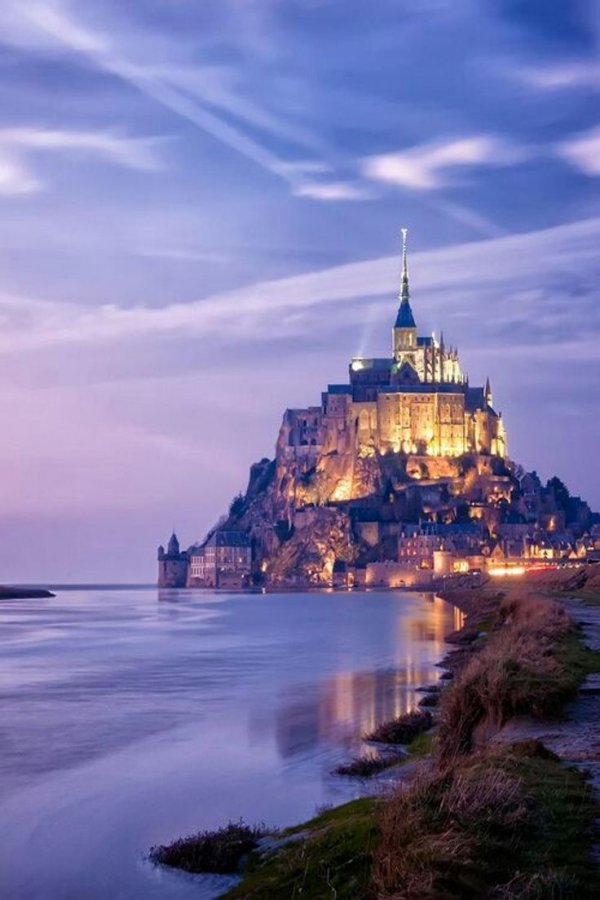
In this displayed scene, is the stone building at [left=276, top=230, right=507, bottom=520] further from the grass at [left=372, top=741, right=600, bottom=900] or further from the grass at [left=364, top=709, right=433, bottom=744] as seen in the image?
the grass at [left=372, top=741, right=600, bottom=900]

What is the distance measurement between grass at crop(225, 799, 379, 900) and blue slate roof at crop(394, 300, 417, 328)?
592ft

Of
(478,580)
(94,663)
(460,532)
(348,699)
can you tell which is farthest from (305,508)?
(348,699)

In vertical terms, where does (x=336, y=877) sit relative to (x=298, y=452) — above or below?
below

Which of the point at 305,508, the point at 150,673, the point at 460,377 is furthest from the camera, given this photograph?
the point at 460,377

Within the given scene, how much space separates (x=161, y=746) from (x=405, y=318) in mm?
172671

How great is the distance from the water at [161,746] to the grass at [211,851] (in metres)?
0.24

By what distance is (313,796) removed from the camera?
1454cm

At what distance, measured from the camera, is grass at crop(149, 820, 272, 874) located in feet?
36.7

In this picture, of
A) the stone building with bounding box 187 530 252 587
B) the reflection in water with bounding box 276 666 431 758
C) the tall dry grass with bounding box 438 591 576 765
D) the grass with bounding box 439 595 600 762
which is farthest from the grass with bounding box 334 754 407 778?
the stone building with bounding box 187 530 252 587

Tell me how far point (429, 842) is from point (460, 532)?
155m

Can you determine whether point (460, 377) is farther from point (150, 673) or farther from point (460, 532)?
point (150, 673)

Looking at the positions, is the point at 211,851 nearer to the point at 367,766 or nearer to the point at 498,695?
the point at 498,695

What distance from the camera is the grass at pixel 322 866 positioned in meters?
8.16

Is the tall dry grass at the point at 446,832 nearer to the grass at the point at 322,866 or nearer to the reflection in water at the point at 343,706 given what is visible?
the grass at the point at 322,866
